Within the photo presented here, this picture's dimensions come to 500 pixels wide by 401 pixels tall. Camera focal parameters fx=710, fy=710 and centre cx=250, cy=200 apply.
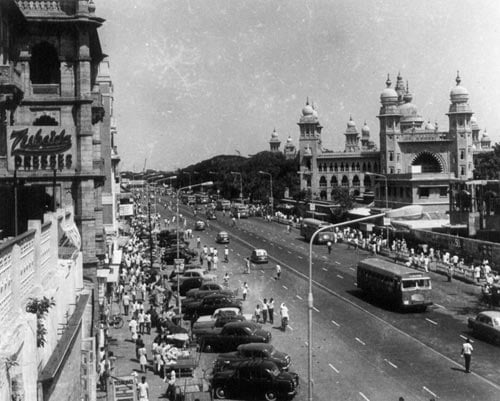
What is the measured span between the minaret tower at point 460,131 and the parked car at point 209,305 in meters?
95.0

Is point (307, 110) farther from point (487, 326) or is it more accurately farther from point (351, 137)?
point (487, 326)

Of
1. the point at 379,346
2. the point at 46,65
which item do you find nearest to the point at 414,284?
the point at 379,346

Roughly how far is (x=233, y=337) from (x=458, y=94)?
103361 millimetres

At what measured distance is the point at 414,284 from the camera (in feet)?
115

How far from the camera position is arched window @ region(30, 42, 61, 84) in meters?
33.8

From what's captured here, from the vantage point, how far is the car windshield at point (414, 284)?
114ft

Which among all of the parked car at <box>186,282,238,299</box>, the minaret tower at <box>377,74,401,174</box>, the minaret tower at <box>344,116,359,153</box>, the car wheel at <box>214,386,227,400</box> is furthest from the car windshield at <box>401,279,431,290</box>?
the minaret tower at <box>344,116,359,153</box>

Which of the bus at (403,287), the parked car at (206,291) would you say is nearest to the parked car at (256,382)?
the bus at (403,287)

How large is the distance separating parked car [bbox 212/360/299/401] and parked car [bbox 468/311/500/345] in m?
9.93

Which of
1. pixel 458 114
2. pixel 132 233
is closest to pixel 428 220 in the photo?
pixel 132 233

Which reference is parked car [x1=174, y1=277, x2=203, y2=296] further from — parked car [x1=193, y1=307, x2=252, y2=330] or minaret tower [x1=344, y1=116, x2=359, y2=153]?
minaret tower [x1=344, y1=116, x2=359, y2=153]

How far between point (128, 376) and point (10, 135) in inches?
448

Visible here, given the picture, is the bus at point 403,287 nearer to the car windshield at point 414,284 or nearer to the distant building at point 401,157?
the car windshield at point 414,284

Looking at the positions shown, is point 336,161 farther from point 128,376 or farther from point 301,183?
point 128,376
